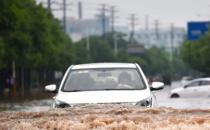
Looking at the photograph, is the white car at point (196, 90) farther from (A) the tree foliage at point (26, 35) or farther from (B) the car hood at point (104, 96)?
(B) the car hood at point (104, 96)

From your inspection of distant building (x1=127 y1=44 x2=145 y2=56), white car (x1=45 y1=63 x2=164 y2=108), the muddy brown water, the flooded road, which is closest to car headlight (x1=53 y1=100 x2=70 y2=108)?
white car (x1=45 y1=63 x2=164 y2=108)

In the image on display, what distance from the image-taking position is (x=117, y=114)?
30.0 ft

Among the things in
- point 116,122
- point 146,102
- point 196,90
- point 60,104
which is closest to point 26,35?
point 196,90

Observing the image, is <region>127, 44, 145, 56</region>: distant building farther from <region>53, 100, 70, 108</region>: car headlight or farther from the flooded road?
<region>53, 100, 70, 108</region>: car headlight

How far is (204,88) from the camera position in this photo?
49531 millimetres

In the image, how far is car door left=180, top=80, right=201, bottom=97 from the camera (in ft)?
164

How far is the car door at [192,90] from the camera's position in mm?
49875

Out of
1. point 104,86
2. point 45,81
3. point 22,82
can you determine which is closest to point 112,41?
point 45,81

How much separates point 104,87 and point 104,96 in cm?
95

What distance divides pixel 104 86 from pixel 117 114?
5.75 m

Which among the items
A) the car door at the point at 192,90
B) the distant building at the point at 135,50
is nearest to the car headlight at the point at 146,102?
the car door at the point at 192,90

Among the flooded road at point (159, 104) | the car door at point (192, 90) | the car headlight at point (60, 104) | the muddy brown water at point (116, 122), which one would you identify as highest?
the muddy brown water at point (116, 122)

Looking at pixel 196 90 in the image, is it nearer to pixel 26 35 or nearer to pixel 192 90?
pixel 192 90

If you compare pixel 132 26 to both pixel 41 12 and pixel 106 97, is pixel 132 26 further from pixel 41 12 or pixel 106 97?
pixel 106 97
